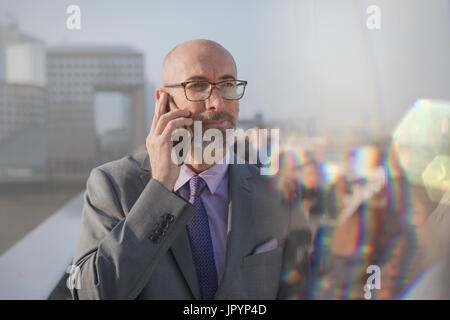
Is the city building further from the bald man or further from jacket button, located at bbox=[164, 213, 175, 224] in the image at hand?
jacket button, located at bbox=[164, 213, 175, 224]

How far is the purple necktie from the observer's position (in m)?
0.93

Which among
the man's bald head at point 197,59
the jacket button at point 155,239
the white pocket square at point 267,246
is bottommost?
the white pocket square at point 267,246

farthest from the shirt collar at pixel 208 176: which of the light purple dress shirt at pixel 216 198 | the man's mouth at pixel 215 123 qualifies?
the man's mouth at pixel 215 123

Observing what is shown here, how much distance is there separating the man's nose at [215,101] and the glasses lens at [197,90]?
14mm

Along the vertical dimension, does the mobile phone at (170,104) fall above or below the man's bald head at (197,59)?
below

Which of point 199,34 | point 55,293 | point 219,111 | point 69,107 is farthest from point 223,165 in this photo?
point 69,107

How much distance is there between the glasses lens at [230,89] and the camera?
3.07 feet

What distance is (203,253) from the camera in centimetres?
94

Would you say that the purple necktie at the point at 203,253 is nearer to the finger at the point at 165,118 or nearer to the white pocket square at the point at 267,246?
the white pocket square at the point at 267,246

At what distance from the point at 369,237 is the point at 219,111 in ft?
6.46

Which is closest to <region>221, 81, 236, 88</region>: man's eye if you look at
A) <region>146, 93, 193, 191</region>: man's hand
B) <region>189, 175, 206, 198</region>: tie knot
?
<region>146, 93, 193, 191</region>: man's hand

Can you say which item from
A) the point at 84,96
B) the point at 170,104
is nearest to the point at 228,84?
the point at 170,104

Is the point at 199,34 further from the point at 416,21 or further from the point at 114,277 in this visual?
the point at 416,21

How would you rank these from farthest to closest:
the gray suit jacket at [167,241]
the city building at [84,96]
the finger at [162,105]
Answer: the city building at [84,96] < the finger at [162,105] < the gray suit jacket at [167,241]
